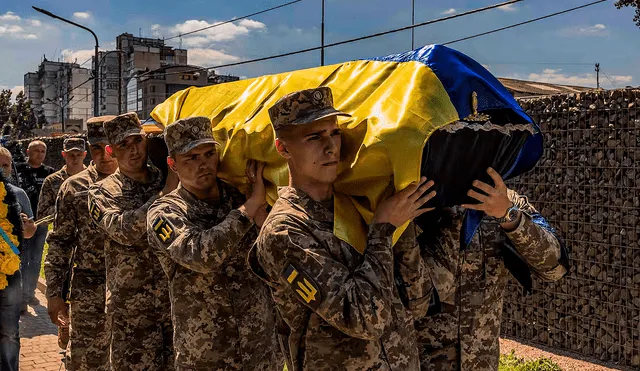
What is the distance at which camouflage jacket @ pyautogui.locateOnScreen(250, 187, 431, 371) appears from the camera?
1962 millimetres

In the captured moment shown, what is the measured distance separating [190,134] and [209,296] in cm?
78

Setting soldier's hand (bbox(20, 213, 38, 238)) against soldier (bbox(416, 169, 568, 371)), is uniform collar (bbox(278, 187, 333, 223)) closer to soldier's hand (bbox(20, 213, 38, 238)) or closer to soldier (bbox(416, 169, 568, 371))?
soldier (bbox(416, 169, 568, 371))

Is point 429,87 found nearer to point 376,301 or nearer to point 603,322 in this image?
point 376,301

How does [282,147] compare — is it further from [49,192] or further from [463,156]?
[49,192]

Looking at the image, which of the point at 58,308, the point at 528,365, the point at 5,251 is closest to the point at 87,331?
the point at 58,308

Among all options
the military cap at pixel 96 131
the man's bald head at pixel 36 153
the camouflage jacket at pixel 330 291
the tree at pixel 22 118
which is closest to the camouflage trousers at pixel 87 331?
the military cap at pixel 96 131

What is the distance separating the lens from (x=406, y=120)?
2.03 metres

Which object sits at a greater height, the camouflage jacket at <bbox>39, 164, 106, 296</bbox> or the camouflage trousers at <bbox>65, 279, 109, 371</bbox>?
the camouflage jacket at <bbox>39, 164, 106, 296</bbox>

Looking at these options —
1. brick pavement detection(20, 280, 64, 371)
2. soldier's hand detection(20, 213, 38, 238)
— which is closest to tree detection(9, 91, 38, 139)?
brick pavement detection(20, 280, 64, 371)

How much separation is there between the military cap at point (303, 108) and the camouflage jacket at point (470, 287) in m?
0.73

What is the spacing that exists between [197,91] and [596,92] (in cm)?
342

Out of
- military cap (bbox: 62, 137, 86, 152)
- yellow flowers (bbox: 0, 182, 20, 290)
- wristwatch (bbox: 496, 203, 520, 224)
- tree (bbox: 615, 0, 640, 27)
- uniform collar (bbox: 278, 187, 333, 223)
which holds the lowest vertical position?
yellow flowers (bbox: 0, 182, 20, 290)

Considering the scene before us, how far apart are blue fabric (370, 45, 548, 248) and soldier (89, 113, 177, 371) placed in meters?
1.69

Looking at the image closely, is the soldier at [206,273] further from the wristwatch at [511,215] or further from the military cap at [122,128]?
the wristwatch at [511,215]
